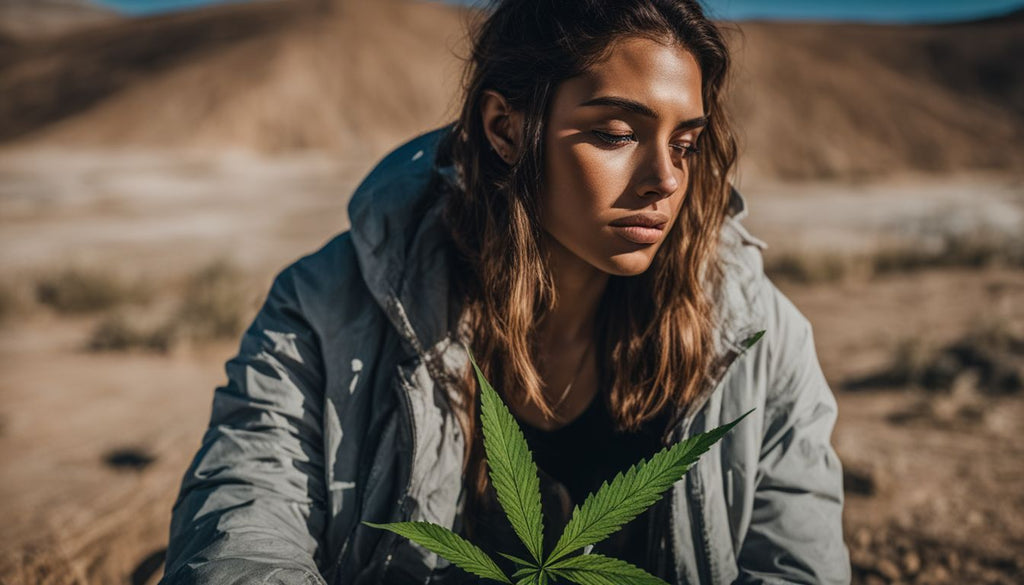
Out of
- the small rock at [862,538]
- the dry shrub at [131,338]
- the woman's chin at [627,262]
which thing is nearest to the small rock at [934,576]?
the small rock at [862,538]

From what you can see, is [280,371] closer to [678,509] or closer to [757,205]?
[678,509]

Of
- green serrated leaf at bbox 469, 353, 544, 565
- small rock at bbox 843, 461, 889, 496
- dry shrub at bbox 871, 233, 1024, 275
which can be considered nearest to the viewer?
green serrated leaf at bbox 469, 353, 544, 565

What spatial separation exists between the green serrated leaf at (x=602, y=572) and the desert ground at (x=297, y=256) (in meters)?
1.21

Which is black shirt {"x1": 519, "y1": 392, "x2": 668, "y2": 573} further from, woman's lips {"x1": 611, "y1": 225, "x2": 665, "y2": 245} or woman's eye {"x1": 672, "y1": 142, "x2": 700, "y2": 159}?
woman's eye {"x1": 672, "y1": 142, "x2": 700, "y2": 159}

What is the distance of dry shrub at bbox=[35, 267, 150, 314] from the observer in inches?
294

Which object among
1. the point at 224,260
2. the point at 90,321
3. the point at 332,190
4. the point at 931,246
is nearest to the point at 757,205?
the point at 931,246

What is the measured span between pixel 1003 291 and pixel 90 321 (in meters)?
9.18

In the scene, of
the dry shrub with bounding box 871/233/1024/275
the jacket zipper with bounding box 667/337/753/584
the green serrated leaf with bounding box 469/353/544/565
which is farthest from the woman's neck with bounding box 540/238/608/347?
the dry shrub with bounding box 871/233/1024/275

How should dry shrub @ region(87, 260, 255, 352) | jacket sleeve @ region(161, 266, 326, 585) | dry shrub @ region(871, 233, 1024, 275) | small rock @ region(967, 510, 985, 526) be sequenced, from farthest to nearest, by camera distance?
dry shrub @ region(871, 233, 1024, 275)
dry shrub @ region(87, 260, 255, 352)
small rock @ region(967, 510, 985, 526)
jacket sleeve @ region(161, 266, 326, 585)

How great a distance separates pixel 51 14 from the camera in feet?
328

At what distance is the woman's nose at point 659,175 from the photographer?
62.1 inches

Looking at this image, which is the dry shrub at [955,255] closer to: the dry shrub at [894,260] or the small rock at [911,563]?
the dry shrub at [894,260]

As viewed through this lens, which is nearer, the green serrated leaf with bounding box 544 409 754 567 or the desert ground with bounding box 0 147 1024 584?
the green serrated leaf with bounding box 544 409 754 567

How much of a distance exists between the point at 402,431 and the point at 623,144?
2.62 ft
